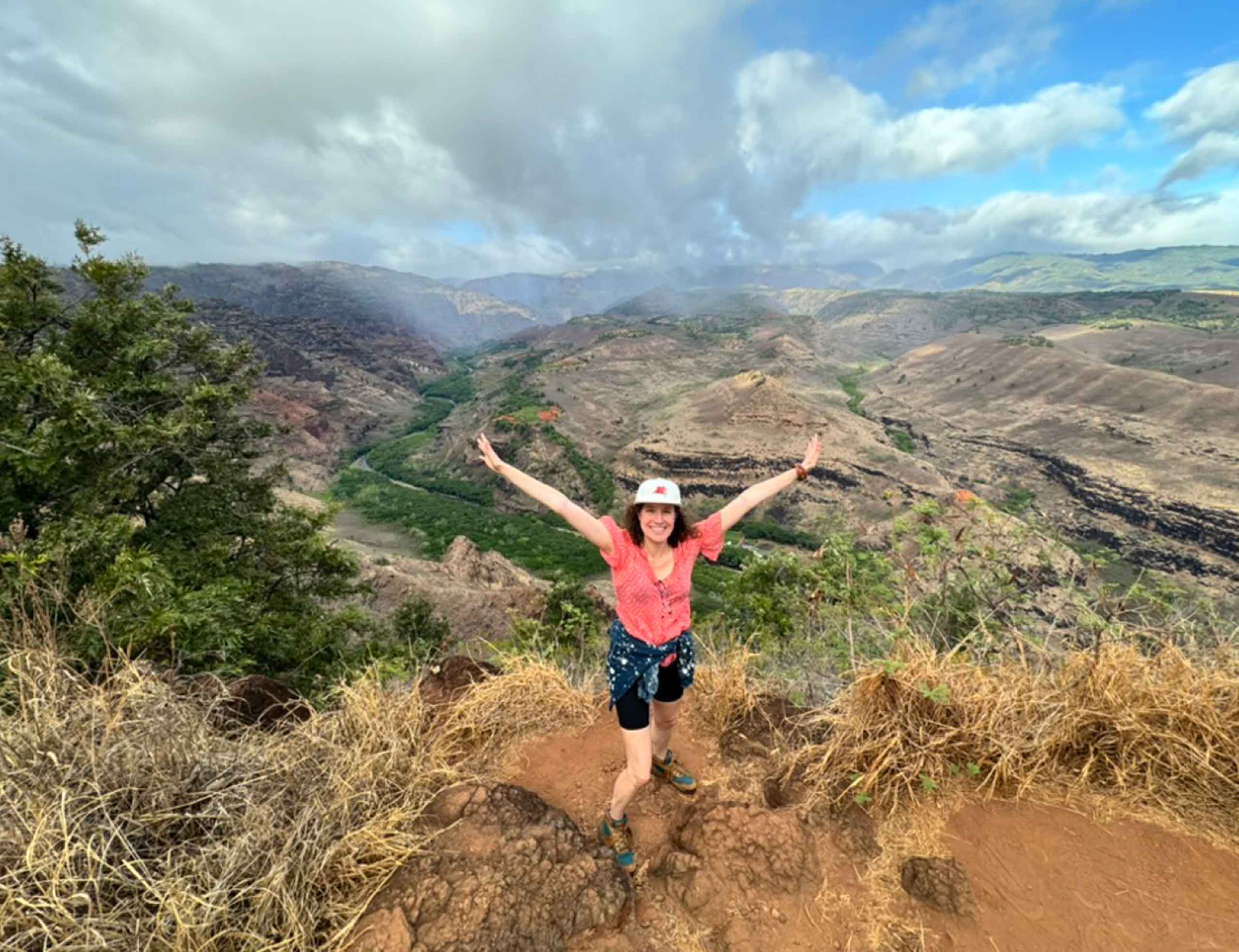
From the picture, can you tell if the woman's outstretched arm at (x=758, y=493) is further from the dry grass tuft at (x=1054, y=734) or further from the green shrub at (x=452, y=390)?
the green shrub at (x=452, y=390)

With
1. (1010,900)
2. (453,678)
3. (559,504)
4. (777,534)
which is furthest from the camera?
(777,534)

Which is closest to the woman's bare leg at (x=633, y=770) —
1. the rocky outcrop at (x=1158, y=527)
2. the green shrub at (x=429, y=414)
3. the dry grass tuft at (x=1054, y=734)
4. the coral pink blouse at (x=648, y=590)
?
the coral pink blouse at (x=648, y=590)

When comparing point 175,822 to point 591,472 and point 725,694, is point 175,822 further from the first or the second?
point 591,472

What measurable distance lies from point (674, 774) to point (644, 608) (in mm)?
1268

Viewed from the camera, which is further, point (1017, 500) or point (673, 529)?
point (1017, 500)

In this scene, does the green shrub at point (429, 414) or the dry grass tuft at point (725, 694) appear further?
the green shrub at point (429, 414)

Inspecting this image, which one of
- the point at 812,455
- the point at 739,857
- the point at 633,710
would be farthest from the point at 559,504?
the point at 739,857

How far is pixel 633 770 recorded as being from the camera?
9.51ft

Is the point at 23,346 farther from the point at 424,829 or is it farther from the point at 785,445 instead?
the point at 785,445

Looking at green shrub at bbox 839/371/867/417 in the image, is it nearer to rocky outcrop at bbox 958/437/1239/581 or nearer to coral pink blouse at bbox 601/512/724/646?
rocky outcrop at bbox 958/437/1239/581

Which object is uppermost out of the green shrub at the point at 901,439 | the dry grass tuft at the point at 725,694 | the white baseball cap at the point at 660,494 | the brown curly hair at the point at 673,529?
the white baseball cap at the point at 660,494

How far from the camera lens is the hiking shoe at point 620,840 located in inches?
113

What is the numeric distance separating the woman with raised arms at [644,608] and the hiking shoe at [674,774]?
0.41 metres

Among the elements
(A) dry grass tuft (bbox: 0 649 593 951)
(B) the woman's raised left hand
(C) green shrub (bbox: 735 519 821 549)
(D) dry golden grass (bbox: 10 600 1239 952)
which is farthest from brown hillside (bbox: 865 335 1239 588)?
(A) dry grass tuft (bbox: 0 649 593 951)
